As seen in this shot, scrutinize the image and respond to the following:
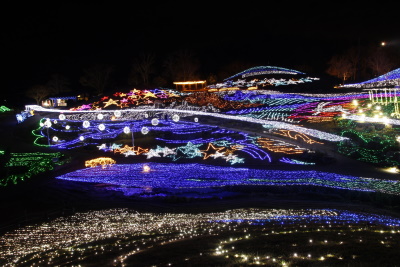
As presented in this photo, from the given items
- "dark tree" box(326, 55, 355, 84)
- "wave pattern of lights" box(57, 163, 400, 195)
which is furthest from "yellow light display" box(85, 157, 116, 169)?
"dark tree" box(326, 55, 355, 84)

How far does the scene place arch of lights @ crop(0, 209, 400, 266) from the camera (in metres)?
7.76

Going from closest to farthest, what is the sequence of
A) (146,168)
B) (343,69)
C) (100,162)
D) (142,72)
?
(146,168)
(100,162)
(343,69)
(142,72)

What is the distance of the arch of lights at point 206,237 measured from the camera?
7.76 metres

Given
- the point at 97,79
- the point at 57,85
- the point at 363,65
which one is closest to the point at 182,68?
the point at 97,79

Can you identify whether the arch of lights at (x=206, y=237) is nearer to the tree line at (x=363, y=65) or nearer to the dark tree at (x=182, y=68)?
the tree line at (x=363, y=65)

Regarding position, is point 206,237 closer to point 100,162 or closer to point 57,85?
point 100,162

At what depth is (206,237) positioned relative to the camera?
9008 millimetres

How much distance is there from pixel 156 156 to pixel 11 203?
7853mm

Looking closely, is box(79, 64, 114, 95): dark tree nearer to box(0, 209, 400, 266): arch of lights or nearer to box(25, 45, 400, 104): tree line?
box(25, 45, 400, 104): tree line

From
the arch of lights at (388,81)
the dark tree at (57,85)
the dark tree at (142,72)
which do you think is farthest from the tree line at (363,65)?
the dark tree at (57,85)

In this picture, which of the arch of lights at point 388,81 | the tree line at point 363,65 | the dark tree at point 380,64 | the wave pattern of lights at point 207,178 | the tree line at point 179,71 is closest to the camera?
the wave pattern of lights at point 207,178

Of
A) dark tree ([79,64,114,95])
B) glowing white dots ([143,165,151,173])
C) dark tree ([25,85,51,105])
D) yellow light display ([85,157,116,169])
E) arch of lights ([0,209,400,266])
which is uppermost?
dark tree ([79,64,114,95])

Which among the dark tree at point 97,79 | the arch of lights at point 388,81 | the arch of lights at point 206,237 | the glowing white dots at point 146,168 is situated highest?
the dark tree at point 97,79

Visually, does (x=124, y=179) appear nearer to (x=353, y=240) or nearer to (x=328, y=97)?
(x=353, y=240)
